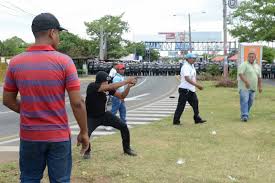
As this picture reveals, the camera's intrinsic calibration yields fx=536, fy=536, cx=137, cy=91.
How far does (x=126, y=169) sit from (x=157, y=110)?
35.5 ft

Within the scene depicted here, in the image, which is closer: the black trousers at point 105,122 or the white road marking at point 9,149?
the black trousers at point 105,122

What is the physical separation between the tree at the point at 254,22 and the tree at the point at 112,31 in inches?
2228

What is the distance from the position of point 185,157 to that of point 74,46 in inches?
2717

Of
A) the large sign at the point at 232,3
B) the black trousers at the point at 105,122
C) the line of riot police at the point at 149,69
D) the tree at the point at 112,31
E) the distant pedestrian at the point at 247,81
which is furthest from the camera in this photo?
the tree at the point at 112,31

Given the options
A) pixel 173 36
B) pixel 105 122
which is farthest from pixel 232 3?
pixel 173 36

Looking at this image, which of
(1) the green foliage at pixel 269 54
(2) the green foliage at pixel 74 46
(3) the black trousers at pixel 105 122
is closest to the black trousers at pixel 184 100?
(3) the black trousers at pixel 105 122

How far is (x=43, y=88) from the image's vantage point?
4168 millimetres

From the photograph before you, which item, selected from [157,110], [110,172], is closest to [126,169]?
[110,172]

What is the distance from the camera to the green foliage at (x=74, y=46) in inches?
2823

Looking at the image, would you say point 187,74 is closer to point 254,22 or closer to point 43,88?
point 43,88

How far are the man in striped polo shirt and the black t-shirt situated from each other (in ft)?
11.4

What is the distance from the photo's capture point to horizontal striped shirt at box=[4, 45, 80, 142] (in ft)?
13.6

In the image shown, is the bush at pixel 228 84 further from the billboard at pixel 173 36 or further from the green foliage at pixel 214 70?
the billboard at pixel 173 36

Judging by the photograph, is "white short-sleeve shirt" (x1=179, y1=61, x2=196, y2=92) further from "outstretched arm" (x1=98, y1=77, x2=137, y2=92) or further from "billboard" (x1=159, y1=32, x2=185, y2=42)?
"billboard" (x1=159, y1=32, x2=185, y2=42)
